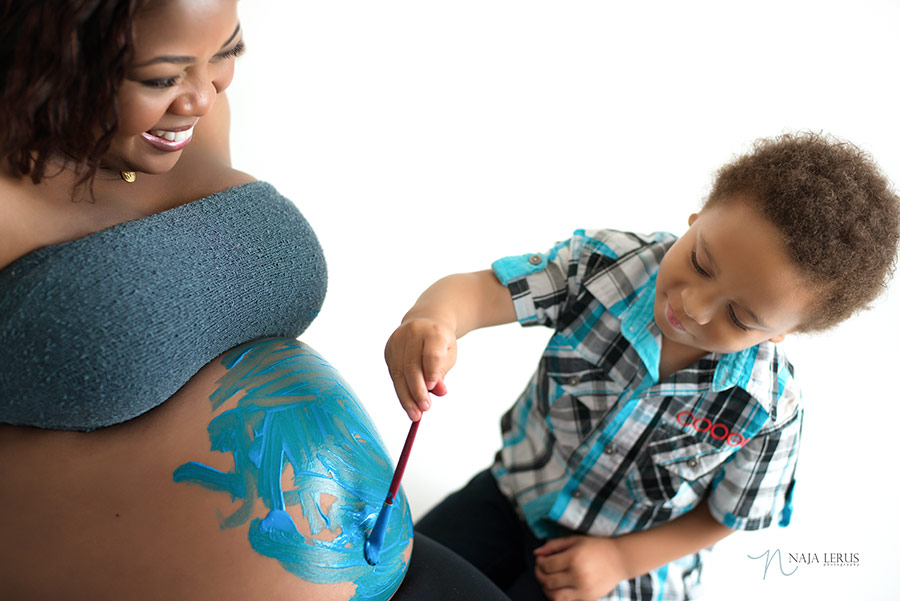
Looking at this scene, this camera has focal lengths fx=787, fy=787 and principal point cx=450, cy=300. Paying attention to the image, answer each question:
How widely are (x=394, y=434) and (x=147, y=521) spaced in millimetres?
941

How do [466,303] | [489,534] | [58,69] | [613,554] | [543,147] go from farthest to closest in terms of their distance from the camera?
[543,147]
[489,534]
[613,554]
[466,303]
[58,69]

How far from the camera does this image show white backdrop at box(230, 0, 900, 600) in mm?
1551

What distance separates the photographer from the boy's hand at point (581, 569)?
3.66 feet

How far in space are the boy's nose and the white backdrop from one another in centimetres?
77

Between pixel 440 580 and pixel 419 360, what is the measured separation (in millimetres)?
254

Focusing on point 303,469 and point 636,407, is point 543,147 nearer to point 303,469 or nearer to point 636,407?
point 636,407

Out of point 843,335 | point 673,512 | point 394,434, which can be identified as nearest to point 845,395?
point 843,335

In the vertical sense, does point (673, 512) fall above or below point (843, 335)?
below

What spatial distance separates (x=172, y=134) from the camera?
0.75m

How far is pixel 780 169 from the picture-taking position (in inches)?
35.9

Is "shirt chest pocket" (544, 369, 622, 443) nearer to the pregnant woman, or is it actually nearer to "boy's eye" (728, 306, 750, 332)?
"boy's eye" (728, 306, 750, 332)

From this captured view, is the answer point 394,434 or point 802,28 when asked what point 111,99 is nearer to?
point 394,434

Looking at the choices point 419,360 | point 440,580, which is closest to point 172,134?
point 419,360

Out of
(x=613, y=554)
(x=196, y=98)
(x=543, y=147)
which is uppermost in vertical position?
(x=196, y=98)
